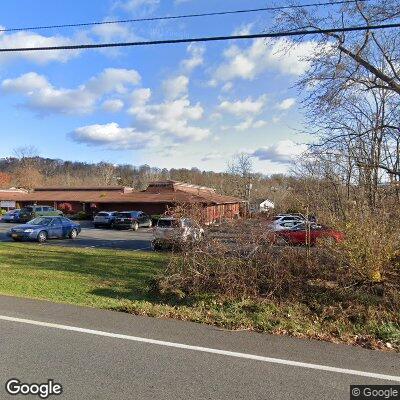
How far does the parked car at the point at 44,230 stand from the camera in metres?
22.6

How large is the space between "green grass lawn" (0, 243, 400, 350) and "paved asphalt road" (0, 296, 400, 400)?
1.43 feet

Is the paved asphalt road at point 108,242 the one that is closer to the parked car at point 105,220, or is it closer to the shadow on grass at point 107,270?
the shadow on grass at point 107,270

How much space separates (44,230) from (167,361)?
2071cm

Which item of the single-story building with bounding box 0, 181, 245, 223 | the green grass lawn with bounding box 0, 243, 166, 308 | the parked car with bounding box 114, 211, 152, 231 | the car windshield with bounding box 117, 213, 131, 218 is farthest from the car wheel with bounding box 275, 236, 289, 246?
the single-story building with bounding box 0, 181, 245, 223

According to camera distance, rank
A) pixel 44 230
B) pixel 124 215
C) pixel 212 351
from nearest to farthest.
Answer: pixel 212 351 → pixel 44 230 → pixel 124 215

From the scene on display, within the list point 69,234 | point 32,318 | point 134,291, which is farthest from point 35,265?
point 69,234

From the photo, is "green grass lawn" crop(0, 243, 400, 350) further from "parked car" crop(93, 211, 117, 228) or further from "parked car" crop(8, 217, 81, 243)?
"parked car" crop(93, 211, 117, 228)

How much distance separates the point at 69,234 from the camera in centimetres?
2559

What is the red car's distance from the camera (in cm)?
913

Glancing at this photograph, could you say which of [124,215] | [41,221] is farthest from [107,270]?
[124,215]

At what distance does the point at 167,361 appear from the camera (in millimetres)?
4711

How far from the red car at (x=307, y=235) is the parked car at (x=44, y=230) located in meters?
16.9

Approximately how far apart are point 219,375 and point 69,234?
75.0ft

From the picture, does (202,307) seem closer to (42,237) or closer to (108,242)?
(108,242)
